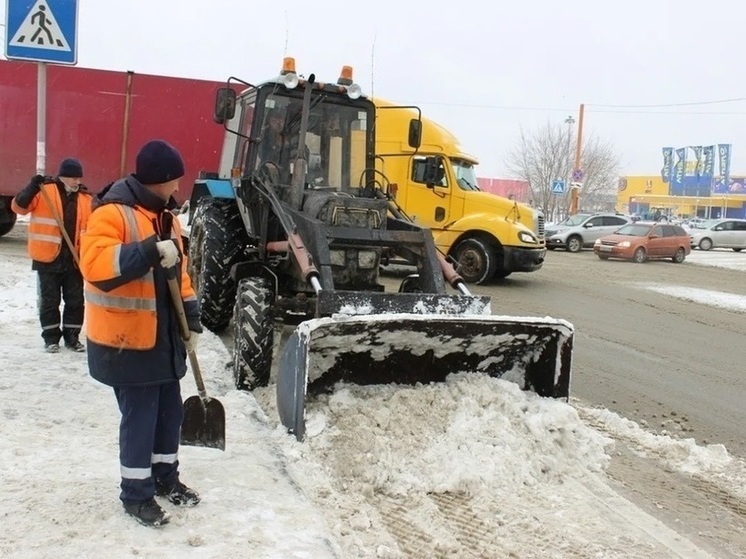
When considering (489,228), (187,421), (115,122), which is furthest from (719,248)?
(187,421)

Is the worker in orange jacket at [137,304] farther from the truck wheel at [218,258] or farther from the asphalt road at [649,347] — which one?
the asphalt road at [649,347]

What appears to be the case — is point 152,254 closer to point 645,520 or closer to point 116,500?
point 116,500

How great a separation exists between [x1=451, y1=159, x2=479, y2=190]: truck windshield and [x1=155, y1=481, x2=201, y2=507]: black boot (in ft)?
34.4

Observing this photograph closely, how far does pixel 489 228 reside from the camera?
1268 centimetres

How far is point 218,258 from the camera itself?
6711mm

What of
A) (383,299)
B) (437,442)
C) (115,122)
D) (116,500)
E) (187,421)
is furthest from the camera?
(115,122)

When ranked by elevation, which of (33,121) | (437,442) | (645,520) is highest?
(33,121)

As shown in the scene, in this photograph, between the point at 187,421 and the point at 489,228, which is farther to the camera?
the point at 489,228

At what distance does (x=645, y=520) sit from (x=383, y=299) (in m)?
2.09

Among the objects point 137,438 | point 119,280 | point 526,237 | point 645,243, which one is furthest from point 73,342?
point 645,243

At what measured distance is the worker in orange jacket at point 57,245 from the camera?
5734 mm

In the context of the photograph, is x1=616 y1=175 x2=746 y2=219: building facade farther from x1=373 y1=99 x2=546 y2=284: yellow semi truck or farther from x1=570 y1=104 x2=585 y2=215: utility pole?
x1=373 y1=99 x2=546 y2=284: yellow semi truck

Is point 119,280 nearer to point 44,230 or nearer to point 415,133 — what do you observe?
point 44,230

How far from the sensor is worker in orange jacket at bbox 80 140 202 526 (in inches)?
118
